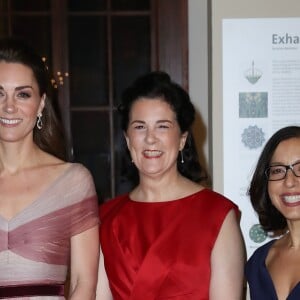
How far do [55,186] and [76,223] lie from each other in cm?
15

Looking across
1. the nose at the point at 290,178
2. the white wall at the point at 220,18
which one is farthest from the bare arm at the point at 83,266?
the white wall at the point at 220,18

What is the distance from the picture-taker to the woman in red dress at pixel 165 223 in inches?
88.7

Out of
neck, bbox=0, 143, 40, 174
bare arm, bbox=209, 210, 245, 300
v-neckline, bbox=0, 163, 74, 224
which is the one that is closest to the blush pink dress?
v-neckline, bbox=0, 163, 74, 224

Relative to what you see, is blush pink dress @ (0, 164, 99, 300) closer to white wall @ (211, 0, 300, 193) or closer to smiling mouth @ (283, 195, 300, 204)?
smiling mouth @ (283, 195, 300, 204)

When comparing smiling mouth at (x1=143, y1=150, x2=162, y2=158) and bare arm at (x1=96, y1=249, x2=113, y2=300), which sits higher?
smiling mouth at (x1=143, y1=150, x2=162, y2=158)

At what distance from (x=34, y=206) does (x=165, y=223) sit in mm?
459

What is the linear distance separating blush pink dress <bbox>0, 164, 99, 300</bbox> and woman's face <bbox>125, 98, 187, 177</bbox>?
0.21 meters

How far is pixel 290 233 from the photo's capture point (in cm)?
217

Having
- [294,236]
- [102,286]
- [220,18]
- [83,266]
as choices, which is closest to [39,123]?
[83,266]

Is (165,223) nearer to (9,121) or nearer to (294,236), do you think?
(294,236)

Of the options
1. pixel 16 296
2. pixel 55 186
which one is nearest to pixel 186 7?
pixel 55 186

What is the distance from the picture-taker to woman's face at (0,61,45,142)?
7.23ft

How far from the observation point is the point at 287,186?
6.77 ft

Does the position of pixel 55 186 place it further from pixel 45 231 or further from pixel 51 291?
pixel 51 291
